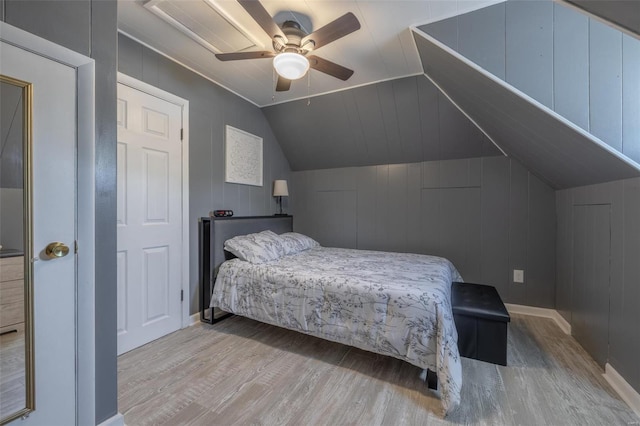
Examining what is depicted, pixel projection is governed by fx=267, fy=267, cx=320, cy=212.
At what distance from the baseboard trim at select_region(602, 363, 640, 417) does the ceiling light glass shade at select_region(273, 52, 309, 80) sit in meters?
2.75

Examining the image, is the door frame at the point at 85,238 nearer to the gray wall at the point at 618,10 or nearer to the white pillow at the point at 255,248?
the white pillow at the point at 255,248

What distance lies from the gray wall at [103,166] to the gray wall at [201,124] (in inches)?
40.0

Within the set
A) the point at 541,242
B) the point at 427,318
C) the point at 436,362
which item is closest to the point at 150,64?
the point at 427,318

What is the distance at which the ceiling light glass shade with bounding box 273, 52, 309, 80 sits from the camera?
1.72 m

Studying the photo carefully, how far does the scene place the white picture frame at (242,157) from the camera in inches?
121

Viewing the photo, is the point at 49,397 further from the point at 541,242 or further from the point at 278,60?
the point at 541,242

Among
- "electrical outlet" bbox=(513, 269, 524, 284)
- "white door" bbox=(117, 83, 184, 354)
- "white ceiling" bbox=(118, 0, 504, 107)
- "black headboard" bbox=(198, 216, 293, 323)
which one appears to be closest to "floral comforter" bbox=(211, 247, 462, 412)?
"black headboard" bbox=(198, 216, 293, 323)

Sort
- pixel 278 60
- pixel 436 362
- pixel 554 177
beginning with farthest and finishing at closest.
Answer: pixel 554 177 → pixel 278 60 → pixel 436 362

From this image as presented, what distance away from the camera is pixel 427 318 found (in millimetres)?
1643

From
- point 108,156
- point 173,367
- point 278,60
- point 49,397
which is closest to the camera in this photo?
point 49,397

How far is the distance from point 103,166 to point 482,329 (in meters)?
2.60

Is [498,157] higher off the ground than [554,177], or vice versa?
[498,157]

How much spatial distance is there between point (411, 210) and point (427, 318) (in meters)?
1.99

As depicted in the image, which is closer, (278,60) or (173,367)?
(278,60)
